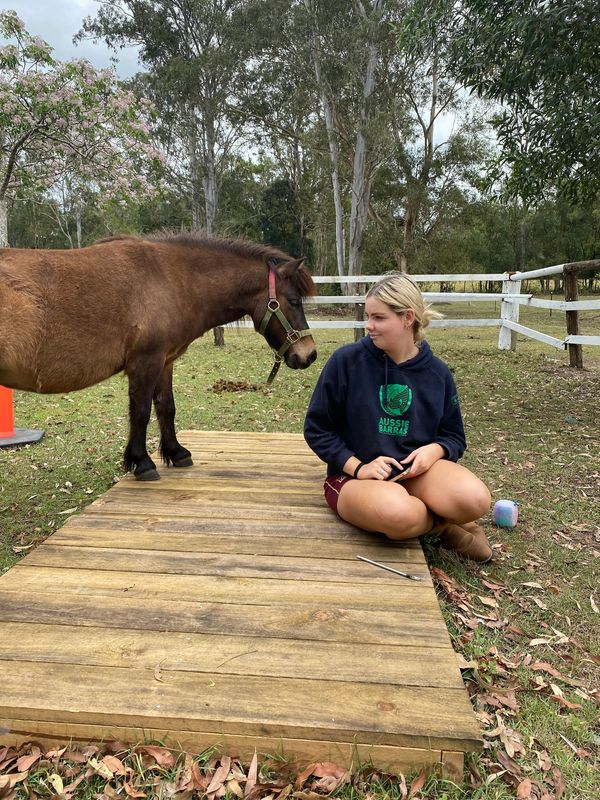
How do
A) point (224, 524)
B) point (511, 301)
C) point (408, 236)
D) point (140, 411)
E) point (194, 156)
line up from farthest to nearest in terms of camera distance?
point (408, 236) < point (194, 156) < point (511, 301) < point (140, 411) < point (224, 524)

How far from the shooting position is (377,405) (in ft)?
9.27

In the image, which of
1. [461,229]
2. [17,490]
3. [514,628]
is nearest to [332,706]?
[514,628]

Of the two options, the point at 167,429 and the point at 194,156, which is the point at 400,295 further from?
the point at 194,156

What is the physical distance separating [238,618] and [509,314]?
11.2 m

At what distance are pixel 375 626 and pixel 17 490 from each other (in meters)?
3.58

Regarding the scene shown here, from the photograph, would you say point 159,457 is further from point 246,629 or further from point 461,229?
point 461,229

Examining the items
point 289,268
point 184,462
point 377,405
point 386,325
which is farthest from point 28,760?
point 289,268

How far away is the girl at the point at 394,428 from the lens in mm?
2676

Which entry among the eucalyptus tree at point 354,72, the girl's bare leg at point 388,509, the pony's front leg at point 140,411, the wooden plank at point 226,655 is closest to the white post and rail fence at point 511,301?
the pony's front leg at point 140,411

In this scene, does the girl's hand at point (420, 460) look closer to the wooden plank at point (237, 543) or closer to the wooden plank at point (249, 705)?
the wooden plank at point (237, 543)

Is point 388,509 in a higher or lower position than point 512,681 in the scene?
higher

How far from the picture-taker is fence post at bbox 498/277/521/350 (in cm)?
1161

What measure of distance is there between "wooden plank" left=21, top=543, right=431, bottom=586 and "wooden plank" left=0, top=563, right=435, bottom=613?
0.16ft

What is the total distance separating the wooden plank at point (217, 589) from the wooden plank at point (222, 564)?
5 cm
